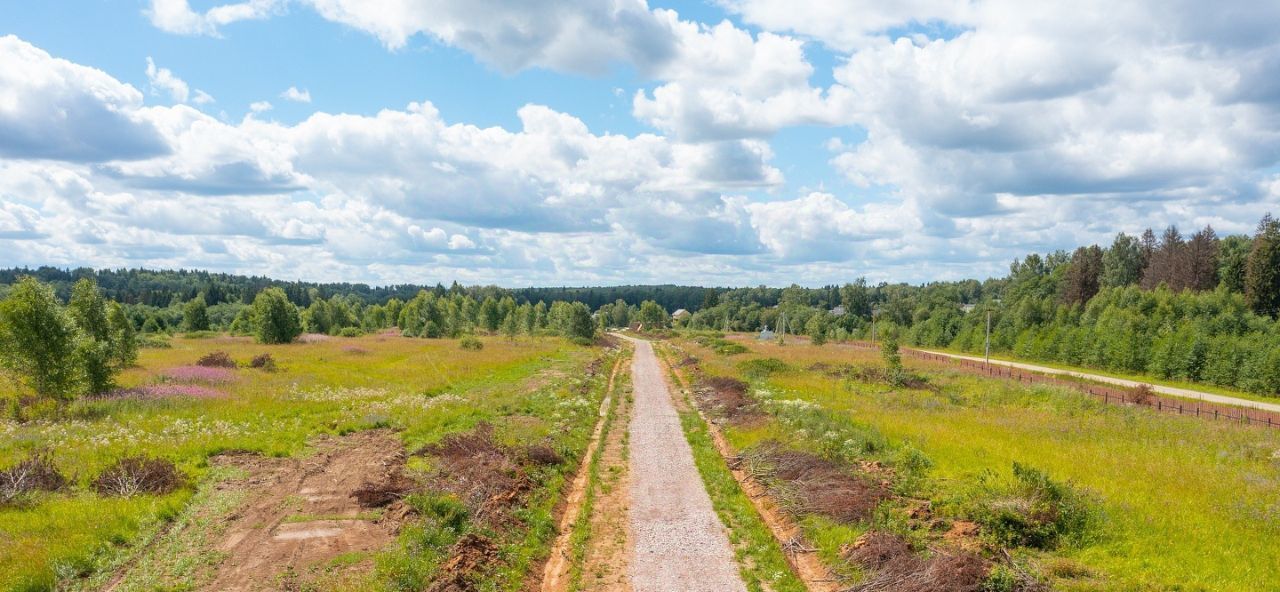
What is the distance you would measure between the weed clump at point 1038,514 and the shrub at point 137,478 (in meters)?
17.6

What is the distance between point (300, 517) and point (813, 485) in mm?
11722

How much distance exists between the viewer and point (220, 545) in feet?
39.6

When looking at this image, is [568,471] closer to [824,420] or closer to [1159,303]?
[824,420]

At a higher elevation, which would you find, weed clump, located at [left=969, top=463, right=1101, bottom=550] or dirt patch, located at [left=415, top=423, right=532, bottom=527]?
weed clump, located at [left=969, top=463, right=1101, bottom=550]

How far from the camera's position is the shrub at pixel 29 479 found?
12.9 metres

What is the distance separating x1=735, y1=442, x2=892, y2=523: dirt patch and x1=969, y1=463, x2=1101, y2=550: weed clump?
2.31 metres

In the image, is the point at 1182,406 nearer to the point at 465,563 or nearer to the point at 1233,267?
the point at 465,563

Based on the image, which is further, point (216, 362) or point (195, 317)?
point (195, 317)

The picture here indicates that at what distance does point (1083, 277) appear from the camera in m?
105

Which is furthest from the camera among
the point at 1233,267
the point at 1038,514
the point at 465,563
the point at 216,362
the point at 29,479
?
the point at 1233,267

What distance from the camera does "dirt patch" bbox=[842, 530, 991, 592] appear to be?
10312 mm

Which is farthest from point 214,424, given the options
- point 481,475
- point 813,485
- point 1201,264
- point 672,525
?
point 1201,264

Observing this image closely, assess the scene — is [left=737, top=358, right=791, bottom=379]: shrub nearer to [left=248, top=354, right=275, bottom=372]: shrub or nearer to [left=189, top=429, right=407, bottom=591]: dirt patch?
[left=189, top=429, right=407, bottom=591]: dirt patch

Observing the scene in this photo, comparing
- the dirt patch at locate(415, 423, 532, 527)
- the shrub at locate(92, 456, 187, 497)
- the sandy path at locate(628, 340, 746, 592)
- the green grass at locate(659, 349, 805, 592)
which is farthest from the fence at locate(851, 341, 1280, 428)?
the shrub at locate(92, 456, 187, 497)
